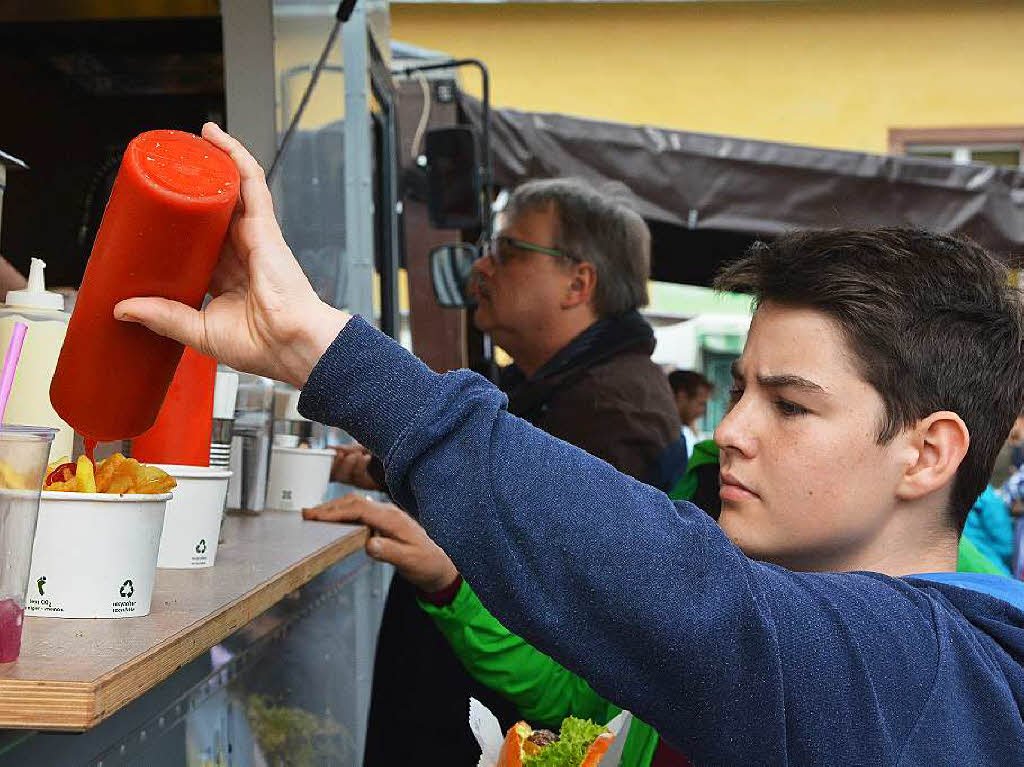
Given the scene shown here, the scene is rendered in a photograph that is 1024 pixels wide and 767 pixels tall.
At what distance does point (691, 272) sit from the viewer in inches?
Answer: 273

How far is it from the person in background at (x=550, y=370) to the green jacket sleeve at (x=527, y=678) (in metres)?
0.27

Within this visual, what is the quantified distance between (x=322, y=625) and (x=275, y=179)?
102cm

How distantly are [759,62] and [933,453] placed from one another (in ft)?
37.3

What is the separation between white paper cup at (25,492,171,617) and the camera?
117cm

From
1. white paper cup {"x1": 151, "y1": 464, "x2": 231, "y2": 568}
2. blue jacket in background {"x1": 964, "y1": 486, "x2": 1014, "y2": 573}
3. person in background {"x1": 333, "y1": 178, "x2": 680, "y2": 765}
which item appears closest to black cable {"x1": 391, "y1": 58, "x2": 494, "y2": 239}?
person in background {"x1": 333, "y1": 178, "x2": 680, "y2": 765}

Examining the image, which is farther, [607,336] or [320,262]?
[607,336]

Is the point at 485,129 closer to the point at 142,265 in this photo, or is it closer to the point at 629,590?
the point at 142,265

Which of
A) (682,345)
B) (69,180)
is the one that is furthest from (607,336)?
(682,345)

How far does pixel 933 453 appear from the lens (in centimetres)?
137

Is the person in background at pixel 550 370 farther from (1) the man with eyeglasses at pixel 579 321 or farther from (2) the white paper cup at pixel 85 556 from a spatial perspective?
(2) the white paper cup at pixel 85 556

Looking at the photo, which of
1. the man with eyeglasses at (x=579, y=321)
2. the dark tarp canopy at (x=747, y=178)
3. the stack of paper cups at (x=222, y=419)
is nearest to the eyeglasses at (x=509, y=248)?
the man with eyeglasses at (x=579, y=321)

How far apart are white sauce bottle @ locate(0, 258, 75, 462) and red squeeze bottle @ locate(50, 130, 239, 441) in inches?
11.9

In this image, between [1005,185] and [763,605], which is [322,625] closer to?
[763,605]

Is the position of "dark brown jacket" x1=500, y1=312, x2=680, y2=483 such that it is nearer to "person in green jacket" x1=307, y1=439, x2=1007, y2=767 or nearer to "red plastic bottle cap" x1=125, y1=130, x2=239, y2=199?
"person in green jacket" x1=307, y1=439, x2=1007, y2=767
